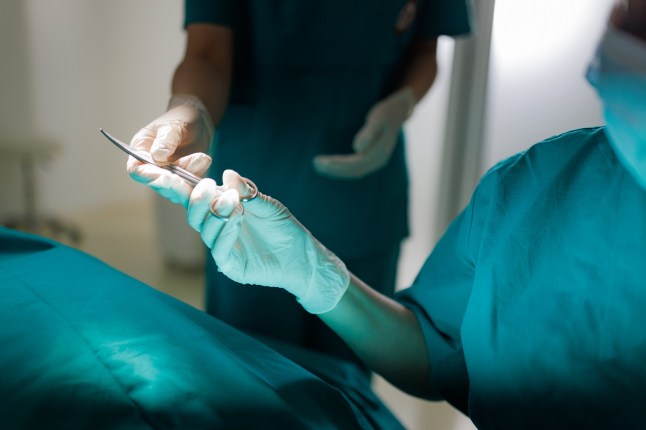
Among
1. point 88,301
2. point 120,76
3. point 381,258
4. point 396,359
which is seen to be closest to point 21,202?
point 120,76

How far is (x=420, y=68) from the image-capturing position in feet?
4.30

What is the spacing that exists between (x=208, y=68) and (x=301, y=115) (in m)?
0.19

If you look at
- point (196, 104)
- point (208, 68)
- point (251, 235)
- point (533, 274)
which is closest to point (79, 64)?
point (208, 68)

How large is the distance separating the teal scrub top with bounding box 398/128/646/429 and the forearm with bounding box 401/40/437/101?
0.52 metres

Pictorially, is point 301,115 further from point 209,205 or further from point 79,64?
point 79,64

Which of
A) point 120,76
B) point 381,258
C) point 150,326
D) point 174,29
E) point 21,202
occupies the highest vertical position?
point 174,29

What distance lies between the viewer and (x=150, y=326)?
75cm

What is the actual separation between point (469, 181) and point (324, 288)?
1.82ft

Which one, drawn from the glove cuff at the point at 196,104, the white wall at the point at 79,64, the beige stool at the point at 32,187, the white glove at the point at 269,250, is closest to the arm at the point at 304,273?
the white glove at the point at 269,250

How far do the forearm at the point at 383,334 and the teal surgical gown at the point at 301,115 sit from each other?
296 millimetres

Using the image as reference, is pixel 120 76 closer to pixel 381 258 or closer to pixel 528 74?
pixel 381 258

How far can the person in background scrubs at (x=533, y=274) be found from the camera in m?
0.67

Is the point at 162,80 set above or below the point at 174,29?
below

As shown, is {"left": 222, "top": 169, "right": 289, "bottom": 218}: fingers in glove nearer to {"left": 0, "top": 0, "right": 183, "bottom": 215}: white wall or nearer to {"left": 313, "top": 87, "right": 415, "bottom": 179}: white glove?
{"left": 313, "top": 87, "right": 415, "bottom": 179}: white glove
